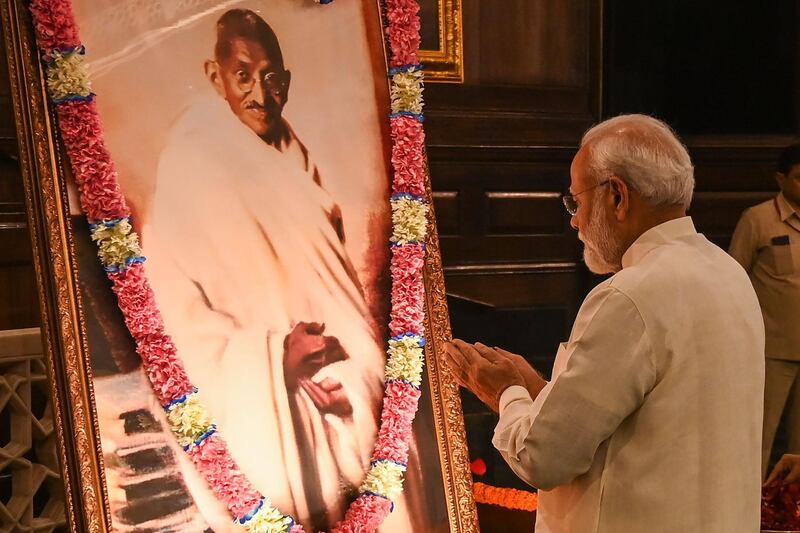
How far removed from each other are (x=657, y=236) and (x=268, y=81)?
1249 mm

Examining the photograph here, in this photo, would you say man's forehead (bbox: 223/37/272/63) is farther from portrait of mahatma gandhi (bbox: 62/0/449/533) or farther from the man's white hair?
the man's white hair

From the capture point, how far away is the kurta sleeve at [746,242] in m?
4.50

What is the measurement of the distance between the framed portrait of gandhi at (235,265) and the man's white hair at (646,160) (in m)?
1.04

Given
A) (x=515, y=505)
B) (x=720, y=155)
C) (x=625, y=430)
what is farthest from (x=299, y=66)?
(x=720, y=155)

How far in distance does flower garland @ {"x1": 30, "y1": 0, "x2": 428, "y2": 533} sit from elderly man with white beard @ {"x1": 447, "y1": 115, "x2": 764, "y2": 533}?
87cm

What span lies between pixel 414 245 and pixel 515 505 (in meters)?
1.26

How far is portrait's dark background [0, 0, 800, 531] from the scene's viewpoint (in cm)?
489

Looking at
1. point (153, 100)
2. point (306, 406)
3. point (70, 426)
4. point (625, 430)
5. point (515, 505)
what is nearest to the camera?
point (625, 430)

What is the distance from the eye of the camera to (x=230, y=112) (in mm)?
2475

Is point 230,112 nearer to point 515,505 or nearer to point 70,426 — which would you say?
point 70,426

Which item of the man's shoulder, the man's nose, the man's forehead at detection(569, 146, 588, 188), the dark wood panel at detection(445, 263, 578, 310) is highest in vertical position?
the man's nose

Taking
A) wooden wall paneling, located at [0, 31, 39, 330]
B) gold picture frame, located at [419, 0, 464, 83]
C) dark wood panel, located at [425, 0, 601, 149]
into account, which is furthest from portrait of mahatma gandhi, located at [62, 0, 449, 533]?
dark wood panel, located at [425, 0, 601, 149]

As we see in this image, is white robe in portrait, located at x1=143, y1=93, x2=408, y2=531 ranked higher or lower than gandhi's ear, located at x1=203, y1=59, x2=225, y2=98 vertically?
lower

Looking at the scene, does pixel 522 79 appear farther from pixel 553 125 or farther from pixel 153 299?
pixel 153 299
